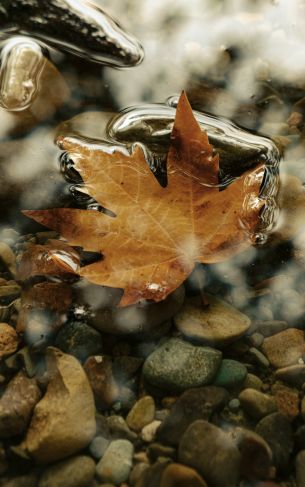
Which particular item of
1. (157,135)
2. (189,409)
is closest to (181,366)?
(189,409)

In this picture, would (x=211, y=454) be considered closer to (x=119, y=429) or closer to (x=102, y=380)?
(x=119, y=429)

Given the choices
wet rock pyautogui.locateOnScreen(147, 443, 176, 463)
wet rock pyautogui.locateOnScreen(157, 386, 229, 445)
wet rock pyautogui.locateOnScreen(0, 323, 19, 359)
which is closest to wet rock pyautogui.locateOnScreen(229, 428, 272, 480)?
wet rock pyautogui.locateOnScreen(157, 386, 229, 445)

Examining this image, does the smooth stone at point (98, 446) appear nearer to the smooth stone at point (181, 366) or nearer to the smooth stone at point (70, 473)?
the smooth stone at point (70, 473)

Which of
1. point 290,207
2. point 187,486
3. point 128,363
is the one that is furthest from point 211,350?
point 290,207

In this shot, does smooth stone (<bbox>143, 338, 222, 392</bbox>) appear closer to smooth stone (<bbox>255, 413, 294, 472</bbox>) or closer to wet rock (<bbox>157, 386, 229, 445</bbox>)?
wet rock (<bbox>157, 386, 229, 445</bbox>)

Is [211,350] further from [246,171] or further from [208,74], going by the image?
[208,74]
